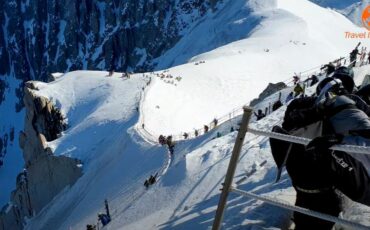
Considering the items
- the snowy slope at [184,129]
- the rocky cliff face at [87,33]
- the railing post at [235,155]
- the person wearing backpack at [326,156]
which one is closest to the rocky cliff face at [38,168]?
the snowy slope at [184,129]

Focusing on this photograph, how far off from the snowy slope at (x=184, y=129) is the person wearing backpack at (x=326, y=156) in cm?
149

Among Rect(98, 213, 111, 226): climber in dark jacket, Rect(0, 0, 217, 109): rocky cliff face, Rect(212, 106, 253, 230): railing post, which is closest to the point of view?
Rect(212, 106, 253, 230): railing post

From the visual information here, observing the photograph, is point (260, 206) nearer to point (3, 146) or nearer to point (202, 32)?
point (202, 32)

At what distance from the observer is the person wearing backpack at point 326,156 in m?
4.34

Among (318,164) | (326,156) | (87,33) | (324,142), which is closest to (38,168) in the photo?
(318,164)

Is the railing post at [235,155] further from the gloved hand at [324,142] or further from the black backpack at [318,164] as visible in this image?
the black backpack at [318,164]

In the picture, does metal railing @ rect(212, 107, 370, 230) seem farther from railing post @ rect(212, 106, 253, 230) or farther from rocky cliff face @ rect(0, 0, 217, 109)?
rocky cliff face @ rect(0, 0, 217, 109)

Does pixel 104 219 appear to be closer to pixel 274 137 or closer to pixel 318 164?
pixel 318 164

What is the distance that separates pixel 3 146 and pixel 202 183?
10608 centimetres

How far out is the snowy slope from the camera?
34.6ft

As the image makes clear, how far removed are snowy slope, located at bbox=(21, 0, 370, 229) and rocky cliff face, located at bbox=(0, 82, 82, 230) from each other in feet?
2.91

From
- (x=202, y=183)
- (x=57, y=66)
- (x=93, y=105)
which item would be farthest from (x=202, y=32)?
(x=202, y=183)

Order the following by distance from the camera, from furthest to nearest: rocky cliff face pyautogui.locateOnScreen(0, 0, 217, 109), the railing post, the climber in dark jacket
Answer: rocky cliff face pyautogui.locateOnScreen(0, 0, 217, 109) < the climber in dark jacket < the railing post

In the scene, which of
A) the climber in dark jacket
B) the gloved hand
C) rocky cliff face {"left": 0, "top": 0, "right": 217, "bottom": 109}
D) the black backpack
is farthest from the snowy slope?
rocky cliff face {"left": 0, "top": 0, "right": 217, "bottom": 109}
